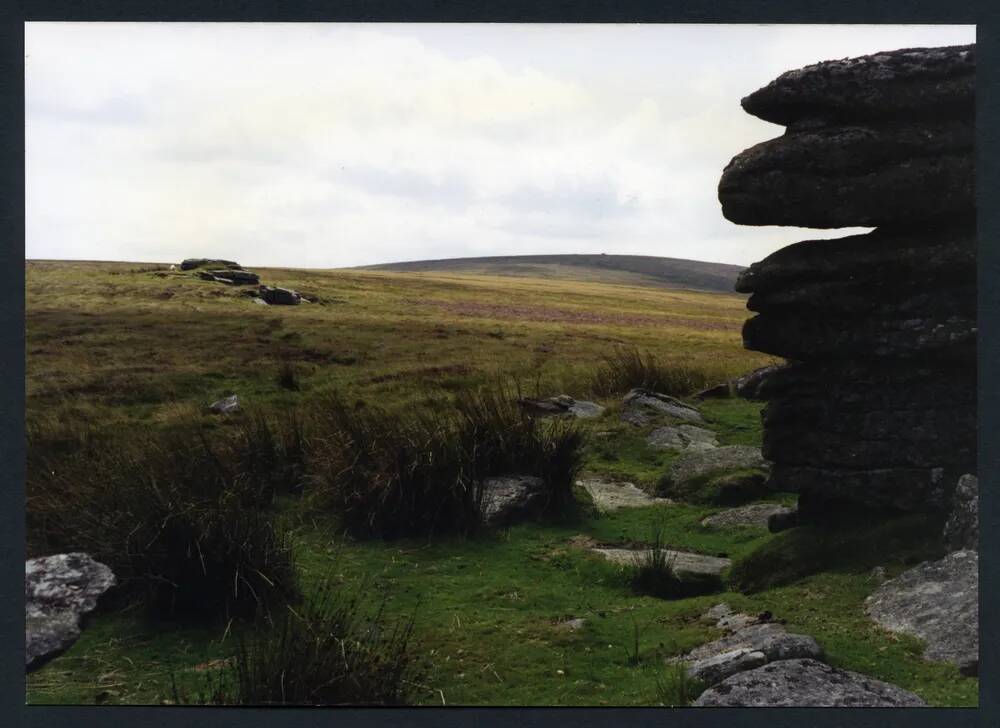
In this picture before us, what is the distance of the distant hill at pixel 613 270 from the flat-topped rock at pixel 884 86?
6113 inches

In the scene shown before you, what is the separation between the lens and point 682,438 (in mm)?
14750

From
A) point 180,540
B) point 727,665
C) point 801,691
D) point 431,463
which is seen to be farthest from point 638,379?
point 801,691

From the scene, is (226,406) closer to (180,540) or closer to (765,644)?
(180,540)

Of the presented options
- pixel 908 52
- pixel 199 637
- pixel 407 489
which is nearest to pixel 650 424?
pixel 407 489

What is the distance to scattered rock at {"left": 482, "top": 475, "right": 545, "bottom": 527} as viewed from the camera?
10715 mm

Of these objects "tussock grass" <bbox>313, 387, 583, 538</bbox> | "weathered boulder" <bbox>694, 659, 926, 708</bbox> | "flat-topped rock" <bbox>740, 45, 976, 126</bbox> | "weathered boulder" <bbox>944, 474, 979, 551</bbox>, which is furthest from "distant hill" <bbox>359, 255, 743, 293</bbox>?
"weathered boulder" <bbox>694, 659, 926, 708</bbox>

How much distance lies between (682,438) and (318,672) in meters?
9.07

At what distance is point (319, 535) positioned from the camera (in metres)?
10.4

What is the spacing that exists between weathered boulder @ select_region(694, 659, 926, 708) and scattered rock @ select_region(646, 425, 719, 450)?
7438 millimetres

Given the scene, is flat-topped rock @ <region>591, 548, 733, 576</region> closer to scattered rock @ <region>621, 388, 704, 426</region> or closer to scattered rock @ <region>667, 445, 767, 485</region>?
scattered rock @ <region>667, 445, 767, 485</region>

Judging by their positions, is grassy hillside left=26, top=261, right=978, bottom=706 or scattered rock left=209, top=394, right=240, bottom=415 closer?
grassy hillside left=26, top=261, right=978, bottom=706

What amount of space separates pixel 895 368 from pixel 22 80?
7801 millimetres

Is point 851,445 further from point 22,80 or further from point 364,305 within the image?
point 364,305

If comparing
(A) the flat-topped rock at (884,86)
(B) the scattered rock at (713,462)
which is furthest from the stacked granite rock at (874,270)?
(B) the scattered rock at (713,462)
